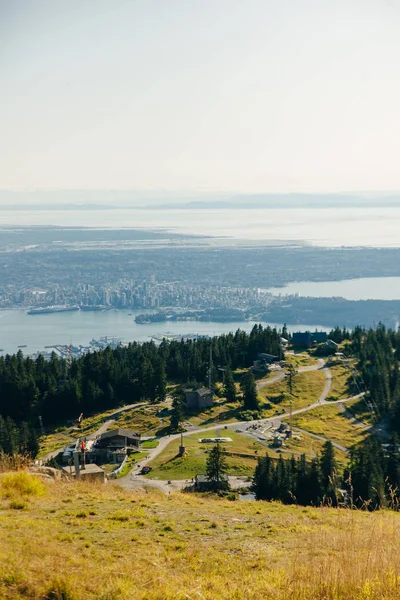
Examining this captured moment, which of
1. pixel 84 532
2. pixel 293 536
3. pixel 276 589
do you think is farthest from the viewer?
Answer: pixel 293 536

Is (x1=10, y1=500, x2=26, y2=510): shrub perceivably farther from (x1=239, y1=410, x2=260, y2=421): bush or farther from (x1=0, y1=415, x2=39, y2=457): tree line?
(x1=239, y1=410, x2=260, y2=421): bush

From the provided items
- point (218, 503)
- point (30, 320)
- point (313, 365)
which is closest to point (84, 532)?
point (218, 503)

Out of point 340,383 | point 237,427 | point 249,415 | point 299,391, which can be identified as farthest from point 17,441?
point 340,383

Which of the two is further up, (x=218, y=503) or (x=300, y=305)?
(x=218, y=503)

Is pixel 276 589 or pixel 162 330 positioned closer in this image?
pixel 276 589

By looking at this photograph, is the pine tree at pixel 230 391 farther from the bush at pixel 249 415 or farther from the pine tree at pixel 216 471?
the pine tree at pixel 216 471

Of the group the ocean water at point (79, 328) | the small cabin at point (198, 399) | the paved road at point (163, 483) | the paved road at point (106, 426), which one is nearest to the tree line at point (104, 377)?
the paved road at point (106, 426)

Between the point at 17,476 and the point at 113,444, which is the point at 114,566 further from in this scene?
the point at 113,444
